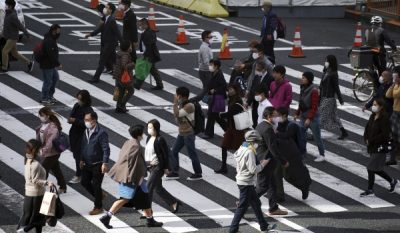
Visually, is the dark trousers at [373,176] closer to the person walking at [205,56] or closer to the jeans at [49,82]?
the person walking at [205,56]

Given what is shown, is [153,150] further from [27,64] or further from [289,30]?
[289,30]

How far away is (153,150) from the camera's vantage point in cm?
1766

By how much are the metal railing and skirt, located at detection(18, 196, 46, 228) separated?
21906mm

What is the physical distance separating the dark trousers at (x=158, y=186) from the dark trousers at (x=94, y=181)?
0.74 meters

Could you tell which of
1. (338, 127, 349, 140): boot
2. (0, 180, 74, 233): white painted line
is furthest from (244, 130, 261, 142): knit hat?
(338, 127, 349, 140): boot

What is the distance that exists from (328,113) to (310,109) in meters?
1.26

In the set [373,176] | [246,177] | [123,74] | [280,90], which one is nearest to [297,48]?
[123,74]

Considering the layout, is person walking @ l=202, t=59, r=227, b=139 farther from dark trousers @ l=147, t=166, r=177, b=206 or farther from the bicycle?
the bicycle

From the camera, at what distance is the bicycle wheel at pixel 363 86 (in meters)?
26.3

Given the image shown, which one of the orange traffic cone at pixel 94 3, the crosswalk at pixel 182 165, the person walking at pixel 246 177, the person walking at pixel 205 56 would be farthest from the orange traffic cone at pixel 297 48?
the person walking at pixel 246 177

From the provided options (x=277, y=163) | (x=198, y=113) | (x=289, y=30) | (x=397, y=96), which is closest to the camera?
(x=277, y=163)

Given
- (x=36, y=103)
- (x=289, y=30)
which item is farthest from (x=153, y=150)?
(x=289, y=30)

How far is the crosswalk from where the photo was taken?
58.8 feet

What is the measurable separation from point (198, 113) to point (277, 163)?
2.01 meters
